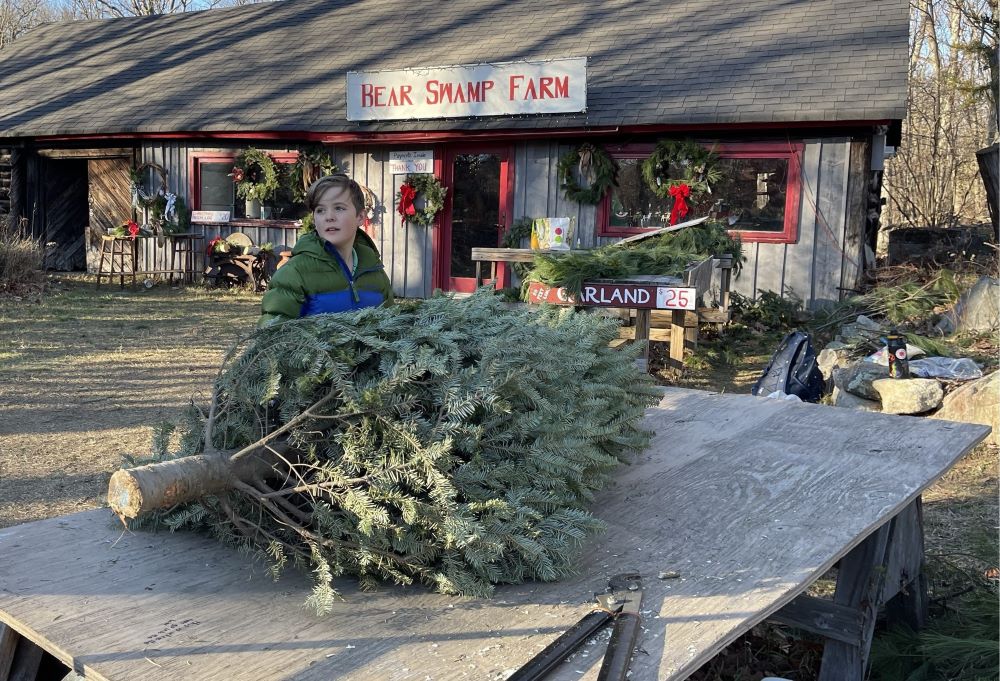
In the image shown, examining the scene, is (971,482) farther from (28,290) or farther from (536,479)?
(28,290)

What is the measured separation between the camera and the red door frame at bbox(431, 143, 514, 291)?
13.7 m

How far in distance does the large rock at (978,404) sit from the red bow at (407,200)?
944 cm

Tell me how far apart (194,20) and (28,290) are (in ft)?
31.5

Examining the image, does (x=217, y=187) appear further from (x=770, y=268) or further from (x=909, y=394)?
(x=909, y=394)

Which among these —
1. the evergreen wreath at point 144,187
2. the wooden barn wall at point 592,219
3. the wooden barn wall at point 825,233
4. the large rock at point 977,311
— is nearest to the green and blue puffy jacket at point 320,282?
the large rock at point 977,311

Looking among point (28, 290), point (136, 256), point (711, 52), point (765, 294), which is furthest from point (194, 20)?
point (765, 294)

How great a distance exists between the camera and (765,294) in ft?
38.1

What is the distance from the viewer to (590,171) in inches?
510

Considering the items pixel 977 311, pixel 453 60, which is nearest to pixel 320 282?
pixel 977 311

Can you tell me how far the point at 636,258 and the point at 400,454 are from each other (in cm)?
648

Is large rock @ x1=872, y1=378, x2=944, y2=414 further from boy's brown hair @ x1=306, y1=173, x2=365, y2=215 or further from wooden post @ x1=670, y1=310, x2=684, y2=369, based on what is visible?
boy's brown hair @ x1=306, y1=173, x2=365, y2=215

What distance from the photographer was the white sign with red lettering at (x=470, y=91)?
11.9m

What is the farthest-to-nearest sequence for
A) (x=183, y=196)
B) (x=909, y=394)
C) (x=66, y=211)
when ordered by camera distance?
1. (x=66, y=211)
2. (x=183, y=196)
3. (x=909, y=394)

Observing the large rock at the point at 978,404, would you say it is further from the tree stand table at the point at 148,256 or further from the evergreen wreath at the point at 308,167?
the tree stand table at the point at 148,256
